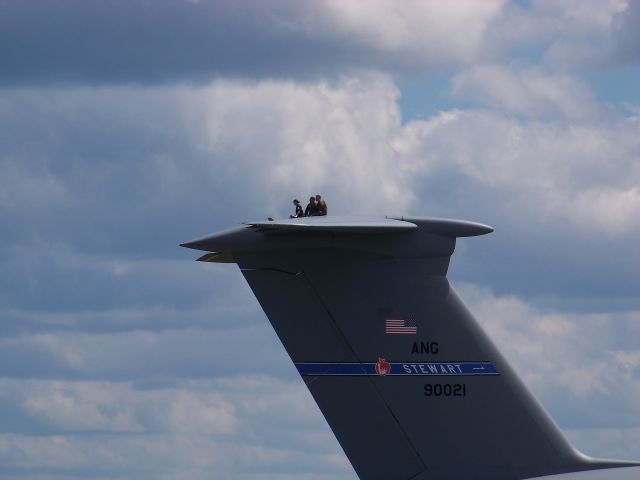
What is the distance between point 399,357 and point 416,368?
0.27 metres

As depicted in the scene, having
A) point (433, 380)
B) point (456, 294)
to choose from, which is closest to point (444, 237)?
point (456, 294)

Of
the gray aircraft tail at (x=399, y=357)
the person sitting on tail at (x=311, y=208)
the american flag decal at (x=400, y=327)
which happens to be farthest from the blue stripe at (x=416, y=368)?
the person sitting on tail at (x=311, y=208)

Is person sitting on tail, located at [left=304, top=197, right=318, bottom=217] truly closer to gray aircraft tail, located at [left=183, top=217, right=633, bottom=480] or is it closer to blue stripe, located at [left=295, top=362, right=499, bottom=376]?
→ gray aircraft tail, located at [left=183, top=217, right=633, bottom=480]

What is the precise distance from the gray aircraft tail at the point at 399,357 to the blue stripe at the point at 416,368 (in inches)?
0.5

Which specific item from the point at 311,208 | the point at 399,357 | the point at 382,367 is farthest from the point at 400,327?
the point at 311,208

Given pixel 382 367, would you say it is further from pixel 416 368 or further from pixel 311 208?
pixel 311 208

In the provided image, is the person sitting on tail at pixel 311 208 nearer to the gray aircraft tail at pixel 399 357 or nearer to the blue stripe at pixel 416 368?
the gray aircraft tail at pixel 399 357

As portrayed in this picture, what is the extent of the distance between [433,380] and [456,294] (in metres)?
1.21

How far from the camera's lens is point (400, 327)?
14688 millimetres

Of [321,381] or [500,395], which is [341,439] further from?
[500,395]

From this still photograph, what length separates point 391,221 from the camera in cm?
1441

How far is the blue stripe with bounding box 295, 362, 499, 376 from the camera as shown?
47.9 feet

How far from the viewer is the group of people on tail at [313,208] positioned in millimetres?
14984

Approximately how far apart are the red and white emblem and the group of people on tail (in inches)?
86.0
